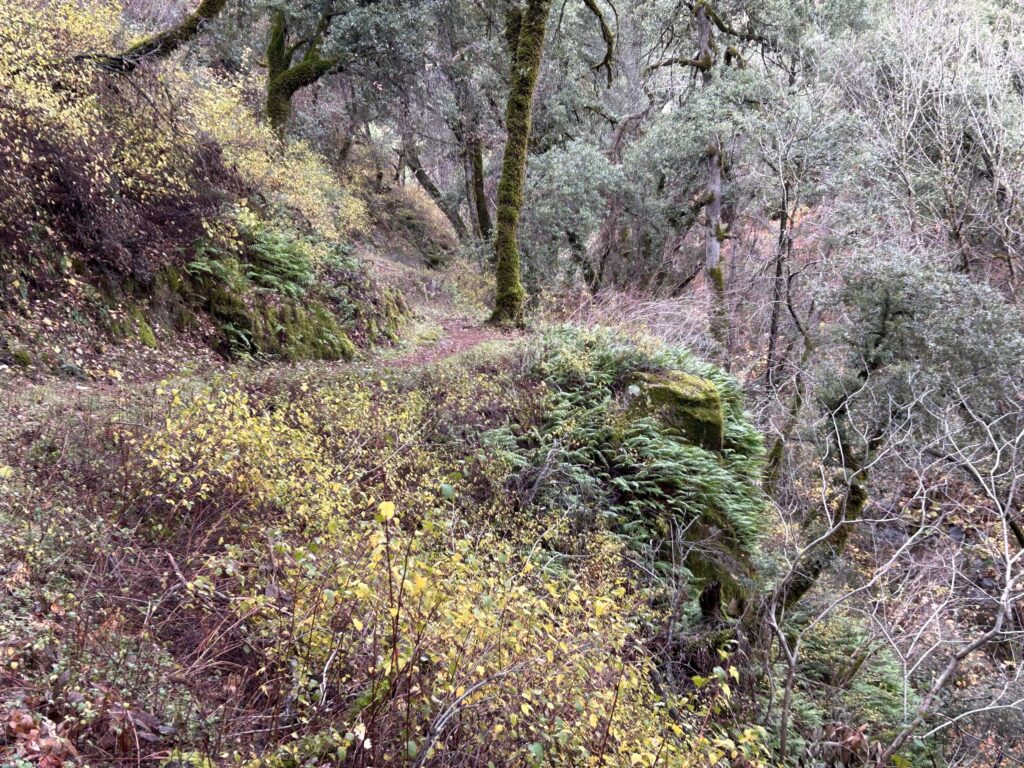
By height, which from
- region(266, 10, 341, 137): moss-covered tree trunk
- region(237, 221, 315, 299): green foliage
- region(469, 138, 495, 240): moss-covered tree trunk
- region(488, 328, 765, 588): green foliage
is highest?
region(266, 10, 341, 137): moss-covered tree trunk

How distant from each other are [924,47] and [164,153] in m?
15.6

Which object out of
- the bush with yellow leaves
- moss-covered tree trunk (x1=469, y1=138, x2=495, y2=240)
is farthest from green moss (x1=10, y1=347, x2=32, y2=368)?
moss-covered tree trunk (x1=469, y1=138, x2=495, y2=240)

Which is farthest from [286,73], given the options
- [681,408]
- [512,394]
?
[681,408]

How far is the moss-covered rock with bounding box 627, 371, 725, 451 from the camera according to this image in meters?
8.60

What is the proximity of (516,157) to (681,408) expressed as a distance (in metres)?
6.30

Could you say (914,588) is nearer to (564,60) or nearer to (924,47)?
(924,47)

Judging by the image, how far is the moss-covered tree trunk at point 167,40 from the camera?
8273mm

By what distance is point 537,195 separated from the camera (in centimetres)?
1642

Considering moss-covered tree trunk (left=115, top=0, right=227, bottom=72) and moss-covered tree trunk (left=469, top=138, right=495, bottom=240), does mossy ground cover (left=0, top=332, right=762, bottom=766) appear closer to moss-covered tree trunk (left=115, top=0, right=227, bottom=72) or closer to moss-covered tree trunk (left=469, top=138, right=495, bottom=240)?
moss-covered tree trunk (left=115, top=0, right=227, bottom=72)

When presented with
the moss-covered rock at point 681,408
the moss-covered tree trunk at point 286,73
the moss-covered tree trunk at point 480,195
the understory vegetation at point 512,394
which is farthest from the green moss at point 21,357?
the moss-covered tree trunk at point 480,195

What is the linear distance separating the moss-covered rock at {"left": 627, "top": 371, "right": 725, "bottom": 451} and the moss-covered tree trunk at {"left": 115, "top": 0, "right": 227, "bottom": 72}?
8.51 metres

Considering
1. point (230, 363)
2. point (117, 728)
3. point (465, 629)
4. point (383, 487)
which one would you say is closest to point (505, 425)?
point (383, 487)

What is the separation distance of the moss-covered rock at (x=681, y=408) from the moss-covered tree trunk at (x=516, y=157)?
3756mm

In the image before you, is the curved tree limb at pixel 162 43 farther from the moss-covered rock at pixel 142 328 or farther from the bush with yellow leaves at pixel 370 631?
the bush with yellow leaves at pixel 370 631
